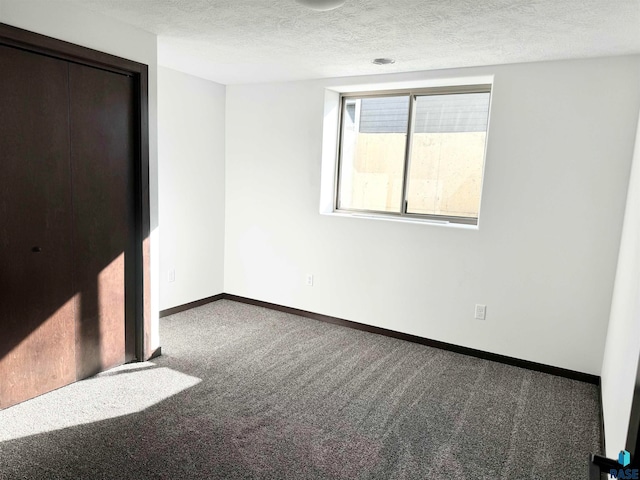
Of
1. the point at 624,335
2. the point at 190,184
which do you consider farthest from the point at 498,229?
the point at 190,184

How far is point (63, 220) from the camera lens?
2.68m

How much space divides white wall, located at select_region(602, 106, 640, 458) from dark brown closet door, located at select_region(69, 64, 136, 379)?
2.94 m

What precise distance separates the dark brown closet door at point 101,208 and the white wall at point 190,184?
1058 millimetres

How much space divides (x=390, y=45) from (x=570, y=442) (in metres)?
2.62

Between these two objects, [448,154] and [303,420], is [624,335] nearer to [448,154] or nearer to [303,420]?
[303,420]

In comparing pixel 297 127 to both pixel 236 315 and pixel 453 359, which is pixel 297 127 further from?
pixel 453 359

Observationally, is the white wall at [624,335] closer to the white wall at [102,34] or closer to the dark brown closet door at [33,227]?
the white wall at [102,34]

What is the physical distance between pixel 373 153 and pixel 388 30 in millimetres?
1658

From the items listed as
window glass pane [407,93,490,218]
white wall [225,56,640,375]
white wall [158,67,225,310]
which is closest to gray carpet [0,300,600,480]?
white wall [225,56,640,375]

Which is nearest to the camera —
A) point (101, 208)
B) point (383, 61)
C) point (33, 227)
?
point (33, 227)

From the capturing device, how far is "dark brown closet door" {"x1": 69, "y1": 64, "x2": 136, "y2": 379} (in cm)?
274

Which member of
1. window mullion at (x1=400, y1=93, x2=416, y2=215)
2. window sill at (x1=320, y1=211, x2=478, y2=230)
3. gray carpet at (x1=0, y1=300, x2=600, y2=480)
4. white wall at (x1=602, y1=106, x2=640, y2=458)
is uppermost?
window mullion at (x1=400, y1=93, x2=416, y2=215)

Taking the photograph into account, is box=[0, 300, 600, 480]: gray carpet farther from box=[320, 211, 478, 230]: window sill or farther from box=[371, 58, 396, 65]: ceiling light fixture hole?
box=[371, 58, 396, 65]: ceiling light fixture hole

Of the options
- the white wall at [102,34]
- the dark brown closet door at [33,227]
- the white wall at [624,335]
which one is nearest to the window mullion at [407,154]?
the white wall at [624,335]
